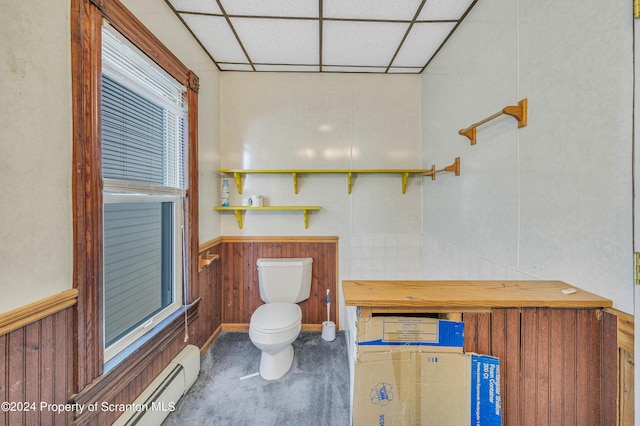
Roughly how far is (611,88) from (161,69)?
200 cm

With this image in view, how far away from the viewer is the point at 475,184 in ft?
4.71

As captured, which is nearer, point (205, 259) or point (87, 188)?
point (87, 188)

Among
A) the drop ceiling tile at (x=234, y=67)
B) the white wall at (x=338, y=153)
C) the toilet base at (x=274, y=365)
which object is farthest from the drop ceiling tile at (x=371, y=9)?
the toilet base at (x=274, y=365)

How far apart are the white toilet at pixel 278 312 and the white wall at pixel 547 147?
1.19 meters

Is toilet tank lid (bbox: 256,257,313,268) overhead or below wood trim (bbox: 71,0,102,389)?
below

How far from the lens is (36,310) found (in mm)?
793

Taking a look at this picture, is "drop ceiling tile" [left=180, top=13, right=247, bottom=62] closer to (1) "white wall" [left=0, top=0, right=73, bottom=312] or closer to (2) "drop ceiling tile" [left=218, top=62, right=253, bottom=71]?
(2) "drop ceiling tile" [left=218, top=62, right=253, bottom=71]

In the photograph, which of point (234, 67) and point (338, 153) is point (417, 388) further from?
point (234, 67)

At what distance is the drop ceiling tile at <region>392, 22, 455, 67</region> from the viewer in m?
1.64

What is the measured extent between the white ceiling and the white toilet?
5.62 ft

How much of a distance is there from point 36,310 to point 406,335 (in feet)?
4.02

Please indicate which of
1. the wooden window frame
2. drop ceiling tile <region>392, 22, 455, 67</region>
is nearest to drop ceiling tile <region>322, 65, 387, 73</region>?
drop ceiling tile <region>392, 22, 455, 67</region>

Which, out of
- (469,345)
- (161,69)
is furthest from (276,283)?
(161,69)

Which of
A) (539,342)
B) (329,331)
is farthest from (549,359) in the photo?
(329,331)
